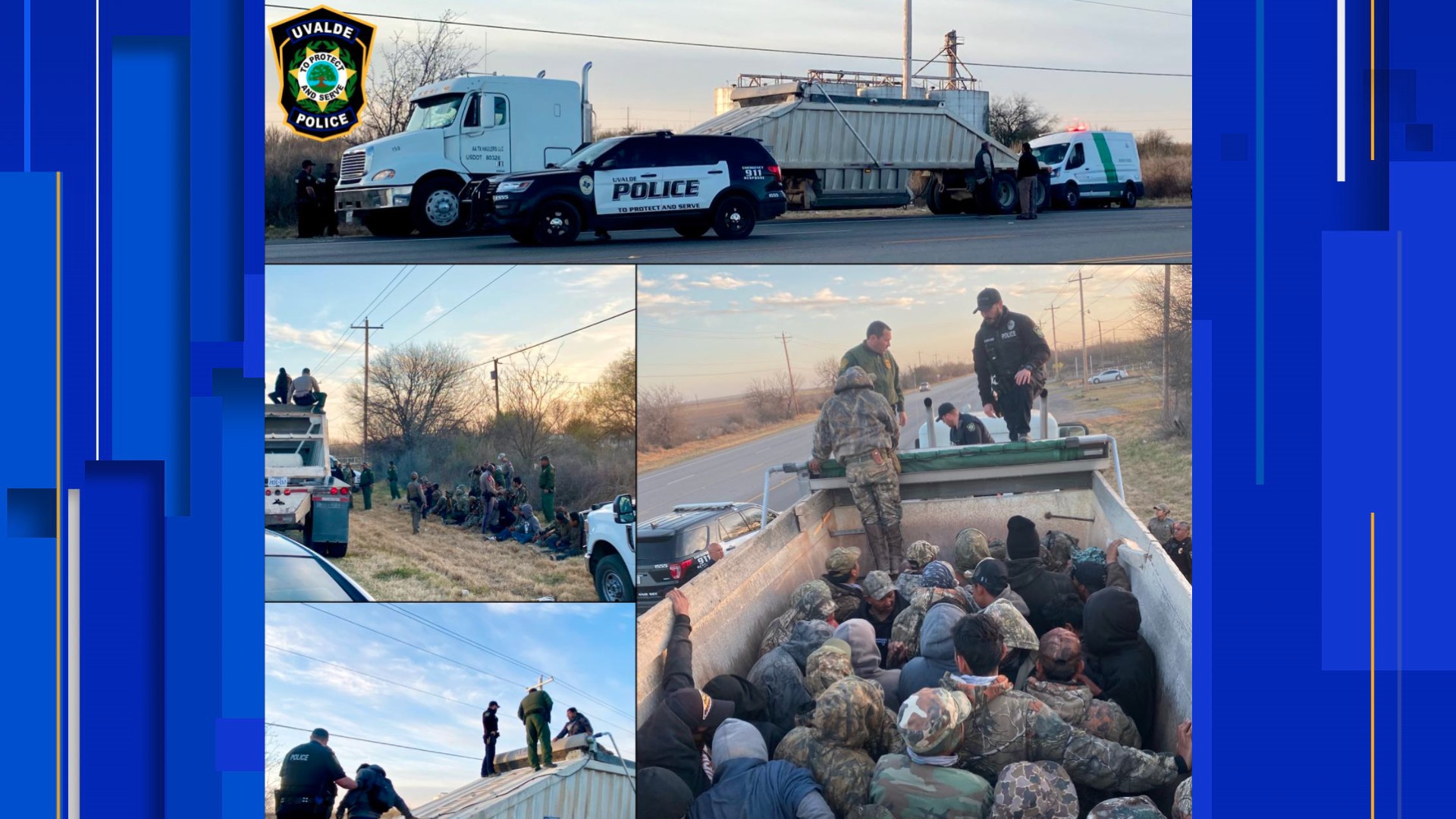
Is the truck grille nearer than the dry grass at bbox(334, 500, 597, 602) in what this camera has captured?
No

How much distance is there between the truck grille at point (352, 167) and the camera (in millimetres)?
9703

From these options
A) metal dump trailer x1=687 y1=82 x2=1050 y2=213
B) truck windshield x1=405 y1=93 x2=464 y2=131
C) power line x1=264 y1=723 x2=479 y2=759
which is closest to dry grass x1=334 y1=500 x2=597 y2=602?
power line x1=264 y1=723 x2=479 y2=759

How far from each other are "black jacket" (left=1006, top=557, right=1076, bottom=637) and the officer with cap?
0.67 m

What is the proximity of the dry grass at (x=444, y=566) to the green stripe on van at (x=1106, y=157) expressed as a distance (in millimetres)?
9075

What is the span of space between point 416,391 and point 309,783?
5.66ft

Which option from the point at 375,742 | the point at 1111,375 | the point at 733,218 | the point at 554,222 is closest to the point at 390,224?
the point at 554,222

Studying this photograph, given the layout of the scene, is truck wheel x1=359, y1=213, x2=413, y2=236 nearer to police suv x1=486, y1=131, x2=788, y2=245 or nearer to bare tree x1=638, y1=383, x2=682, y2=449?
police suv x1=486, y1=131, x2=788, y2=245

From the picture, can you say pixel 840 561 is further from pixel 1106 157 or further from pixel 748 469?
pixel 1106 157

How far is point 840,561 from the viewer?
5836 millimetres

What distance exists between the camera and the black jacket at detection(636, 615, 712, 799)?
547 cm

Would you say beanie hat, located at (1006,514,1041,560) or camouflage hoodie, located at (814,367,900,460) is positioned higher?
camouflage hoodie, located at (814,367,900,460)

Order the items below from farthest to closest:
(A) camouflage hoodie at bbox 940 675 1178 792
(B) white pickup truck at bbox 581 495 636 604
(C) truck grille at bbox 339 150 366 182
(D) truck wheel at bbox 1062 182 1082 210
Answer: (D) truck wheel at bbox 1062 182 1082 210 < (C) truck grille at bbox 339 150 366 182 < (B) white pickup truck at bbox 581 495 636 604 < (A) camouflage hoodie at bbox 940 675 1178 792

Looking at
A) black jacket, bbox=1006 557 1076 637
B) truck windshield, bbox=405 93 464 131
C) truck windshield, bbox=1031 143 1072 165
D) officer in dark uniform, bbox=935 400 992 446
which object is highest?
truck windshield, bbox=1031 143 1072 165
